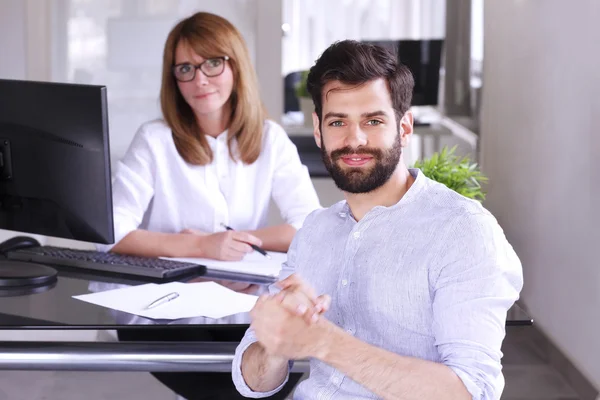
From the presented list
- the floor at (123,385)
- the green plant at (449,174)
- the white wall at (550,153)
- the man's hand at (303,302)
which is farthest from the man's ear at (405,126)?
the floor at (123,385)

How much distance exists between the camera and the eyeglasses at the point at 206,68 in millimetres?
2830

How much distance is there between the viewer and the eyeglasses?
283cm

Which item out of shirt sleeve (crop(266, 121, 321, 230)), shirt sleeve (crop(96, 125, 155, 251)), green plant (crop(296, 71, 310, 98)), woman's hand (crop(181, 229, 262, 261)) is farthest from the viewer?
green plant (crop(296, 71, 310, 98))

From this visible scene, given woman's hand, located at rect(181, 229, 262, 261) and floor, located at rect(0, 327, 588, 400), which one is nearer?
woman's hand, located at rect(181, 229, 262, 261)

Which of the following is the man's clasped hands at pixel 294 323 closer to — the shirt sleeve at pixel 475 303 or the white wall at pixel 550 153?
the shirt sleeve at pixel 475 303

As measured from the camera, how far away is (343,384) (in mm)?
1604

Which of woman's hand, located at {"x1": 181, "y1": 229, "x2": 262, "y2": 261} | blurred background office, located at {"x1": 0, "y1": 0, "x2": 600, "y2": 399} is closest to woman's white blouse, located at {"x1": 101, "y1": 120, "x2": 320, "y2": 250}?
woman's hand, located at {"x1": 181, "y1": 229, "x2": 262, "y2": 261}

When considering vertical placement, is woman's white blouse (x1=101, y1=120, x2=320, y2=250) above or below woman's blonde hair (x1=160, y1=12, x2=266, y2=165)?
below

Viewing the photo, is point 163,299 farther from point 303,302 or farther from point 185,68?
point 185,68

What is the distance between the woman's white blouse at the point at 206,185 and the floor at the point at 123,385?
1.19 metres

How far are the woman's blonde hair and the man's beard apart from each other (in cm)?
125

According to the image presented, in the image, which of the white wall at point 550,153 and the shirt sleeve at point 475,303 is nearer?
the shirt sleeve at point 475,303

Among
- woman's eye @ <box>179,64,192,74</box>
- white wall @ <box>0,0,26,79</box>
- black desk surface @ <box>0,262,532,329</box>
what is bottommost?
black desk surface @ <box>0,262,532,329</box>

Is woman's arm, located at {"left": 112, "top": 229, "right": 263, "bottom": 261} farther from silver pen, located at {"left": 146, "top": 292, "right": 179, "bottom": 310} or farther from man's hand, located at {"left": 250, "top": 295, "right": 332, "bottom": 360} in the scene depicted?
man's hand, located at {"left": 250, "top": 295, "right": 332, "bottom": 360}
